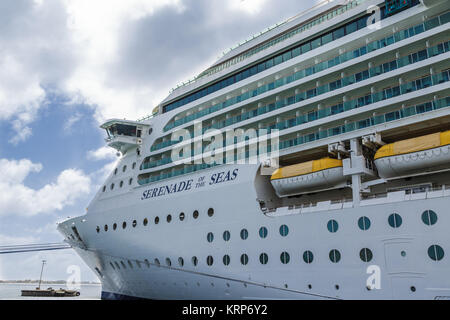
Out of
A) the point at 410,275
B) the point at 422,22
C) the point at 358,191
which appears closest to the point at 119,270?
the point at 358,191

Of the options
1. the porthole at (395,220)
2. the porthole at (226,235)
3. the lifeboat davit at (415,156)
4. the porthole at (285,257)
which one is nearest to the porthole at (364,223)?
the porthole at (395,220)

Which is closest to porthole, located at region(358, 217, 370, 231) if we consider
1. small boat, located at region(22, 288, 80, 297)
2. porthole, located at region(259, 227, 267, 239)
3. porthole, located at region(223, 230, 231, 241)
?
porthole, located at region(259, 227, 267, 239)

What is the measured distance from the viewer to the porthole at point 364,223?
45.1 feet

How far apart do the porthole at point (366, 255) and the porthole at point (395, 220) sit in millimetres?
1166

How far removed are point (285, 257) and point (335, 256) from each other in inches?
78.5

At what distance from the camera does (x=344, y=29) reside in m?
17.8

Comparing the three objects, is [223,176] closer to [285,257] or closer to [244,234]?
[244,234]

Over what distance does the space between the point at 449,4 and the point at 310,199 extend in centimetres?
906

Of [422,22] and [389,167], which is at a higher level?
[422,22]

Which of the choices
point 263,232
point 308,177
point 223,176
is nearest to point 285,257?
point 263,232

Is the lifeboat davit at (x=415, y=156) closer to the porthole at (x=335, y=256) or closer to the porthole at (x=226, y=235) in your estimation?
the porthole at (x=335, y=256)

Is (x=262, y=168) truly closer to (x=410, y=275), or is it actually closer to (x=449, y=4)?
(x=410, y=275)
